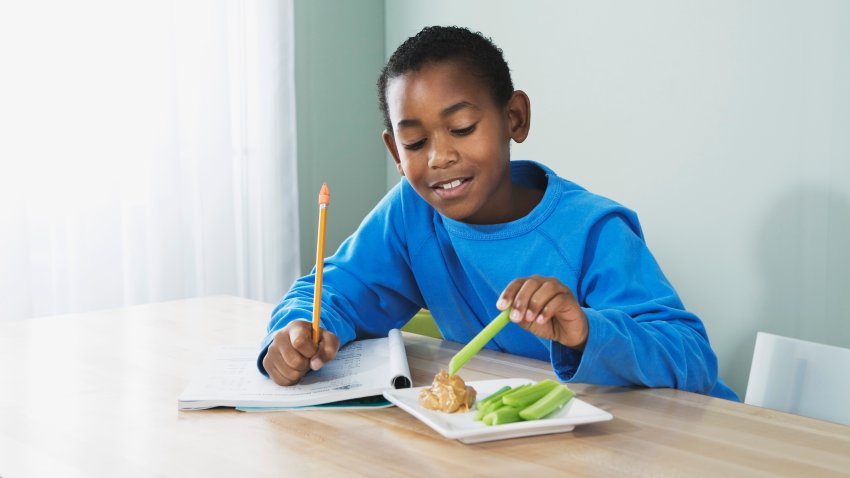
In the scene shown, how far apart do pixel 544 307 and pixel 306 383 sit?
13.1 inches

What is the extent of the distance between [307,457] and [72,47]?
2040mm

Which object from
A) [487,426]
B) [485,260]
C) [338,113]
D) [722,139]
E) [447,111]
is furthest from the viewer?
[338,113]

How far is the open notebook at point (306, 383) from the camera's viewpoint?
0.95 m

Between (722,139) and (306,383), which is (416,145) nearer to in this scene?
(306,383)

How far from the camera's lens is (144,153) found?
2605mm

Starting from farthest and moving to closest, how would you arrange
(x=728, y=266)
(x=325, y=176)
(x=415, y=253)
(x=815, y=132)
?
(x=325, y=176)
(x=728, y=266)
(x=815, y=132)
(x=415, y=253)

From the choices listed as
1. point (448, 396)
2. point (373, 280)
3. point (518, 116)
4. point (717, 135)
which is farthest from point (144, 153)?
point (448, 396)

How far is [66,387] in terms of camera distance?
105 cm

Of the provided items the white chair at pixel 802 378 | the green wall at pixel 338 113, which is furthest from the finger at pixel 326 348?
the green wall at pixel 338 113

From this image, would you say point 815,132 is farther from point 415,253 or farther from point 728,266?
point 415,253

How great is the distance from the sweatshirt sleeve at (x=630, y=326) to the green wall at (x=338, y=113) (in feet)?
6.95

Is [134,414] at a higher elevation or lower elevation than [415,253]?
lower

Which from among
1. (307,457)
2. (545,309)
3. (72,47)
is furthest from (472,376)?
(72,47)

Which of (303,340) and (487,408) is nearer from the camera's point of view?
(487,408)
